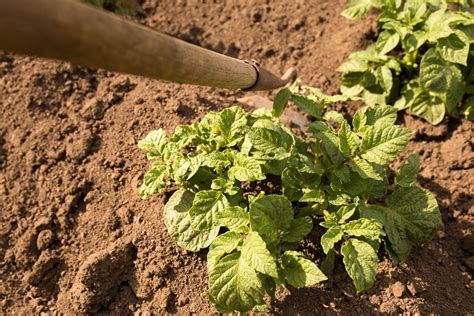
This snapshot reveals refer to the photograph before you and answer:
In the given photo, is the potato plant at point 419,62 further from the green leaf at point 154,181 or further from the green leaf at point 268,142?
the green leaf at point 154,181

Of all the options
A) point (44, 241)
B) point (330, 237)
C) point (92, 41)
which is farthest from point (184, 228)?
point (92, 41)

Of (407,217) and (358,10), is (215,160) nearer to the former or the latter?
(407,217)

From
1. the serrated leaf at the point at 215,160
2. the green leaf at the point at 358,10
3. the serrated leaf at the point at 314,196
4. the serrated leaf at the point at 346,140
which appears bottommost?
the serrated leaf at the point at 314,196

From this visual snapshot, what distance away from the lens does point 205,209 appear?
2.28 m

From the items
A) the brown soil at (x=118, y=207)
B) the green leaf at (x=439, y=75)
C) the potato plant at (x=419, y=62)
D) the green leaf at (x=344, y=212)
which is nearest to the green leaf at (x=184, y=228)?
the brown soil at (x=118, y=207)

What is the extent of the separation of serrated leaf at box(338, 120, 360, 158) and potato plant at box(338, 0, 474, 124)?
956 mm

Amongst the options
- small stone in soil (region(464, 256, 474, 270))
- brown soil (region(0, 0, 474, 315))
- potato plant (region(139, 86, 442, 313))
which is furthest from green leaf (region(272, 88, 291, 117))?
small stone in soil (region(464, 256, 474, 270))

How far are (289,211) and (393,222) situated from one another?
25.8 inches

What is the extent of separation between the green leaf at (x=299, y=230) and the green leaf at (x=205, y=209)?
1.13ft

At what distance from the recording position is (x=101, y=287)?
240 cm

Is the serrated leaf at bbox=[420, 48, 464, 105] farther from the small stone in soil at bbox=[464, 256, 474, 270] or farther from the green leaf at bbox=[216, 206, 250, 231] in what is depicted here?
the green leaf at bbox=[216, 206, 250, 231]

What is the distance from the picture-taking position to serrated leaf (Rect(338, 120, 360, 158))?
234 cm

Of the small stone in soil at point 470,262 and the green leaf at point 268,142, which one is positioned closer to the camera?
the green leaf at point 268,142

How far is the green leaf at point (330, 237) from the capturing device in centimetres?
217
